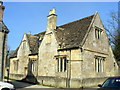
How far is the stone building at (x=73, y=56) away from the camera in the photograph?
19531 millimetres

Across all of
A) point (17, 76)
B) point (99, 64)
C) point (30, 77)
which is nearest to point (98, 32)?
point (99, 64)

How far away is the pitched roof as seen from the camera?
20688mm

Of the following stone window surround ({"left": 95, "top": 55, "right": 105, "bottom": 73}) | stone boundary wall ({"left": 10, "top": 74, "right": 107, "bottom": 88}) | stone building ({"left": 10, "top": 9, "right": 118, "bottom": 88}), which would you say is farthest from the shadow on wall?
stone window surround ({"left": 95, "top": 55, "right": 105, "bottom": 73})

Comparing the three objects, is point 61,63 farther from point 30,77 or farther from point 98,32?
point 30,77

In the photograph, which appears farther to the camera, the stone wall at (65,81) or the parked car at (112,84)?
the stone wall at (65,81)

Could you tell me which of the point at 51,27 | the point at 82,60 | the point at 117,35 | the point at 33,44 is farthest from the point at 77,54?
the point at 117,35

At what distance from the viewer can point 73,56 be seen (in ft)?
64.4

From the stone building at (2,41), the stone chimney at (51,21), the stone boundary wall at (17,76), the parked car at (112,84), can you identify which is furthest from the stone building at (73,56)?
the parked car at (112,84)

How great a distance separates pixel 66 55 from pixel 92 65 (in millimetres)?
3946

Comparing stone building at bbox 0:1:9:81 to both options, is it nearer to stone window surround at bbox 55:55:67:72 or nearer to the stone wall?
the stone wall

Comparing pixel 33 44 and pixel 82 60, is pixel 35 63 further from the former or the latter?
pixel 82 60

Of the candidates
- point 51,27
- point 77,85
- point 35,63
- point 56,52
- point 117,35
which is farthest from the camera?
point 117,35

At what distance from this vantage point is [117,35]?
123ft

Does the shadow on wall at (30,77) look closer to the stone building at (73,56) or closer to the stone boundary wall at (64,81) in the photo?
the stone building at (73,56)
